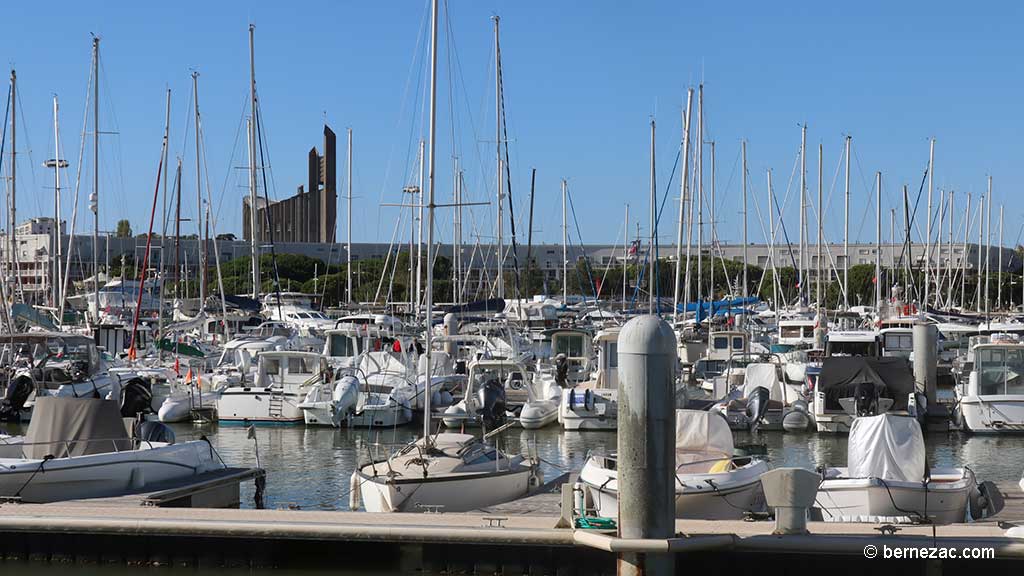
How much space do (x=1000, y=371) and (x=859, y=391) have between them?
11.6 ft

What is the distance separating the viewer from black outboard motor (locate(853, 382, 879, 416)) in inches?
1196

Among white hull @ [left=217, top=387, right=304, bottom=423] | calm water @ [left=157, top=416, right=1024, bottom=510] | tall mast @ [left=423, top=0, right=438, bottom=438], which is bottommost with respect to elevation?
calm water @ [left=157, top=416, right=1024, bottom=510]

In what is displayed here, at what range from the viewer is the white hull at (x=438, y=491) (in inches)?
726

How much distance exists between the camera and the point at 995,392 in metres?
31.2

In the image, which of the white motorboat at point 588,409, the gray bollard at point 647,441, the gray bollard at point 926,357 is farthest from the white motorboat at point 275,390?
the gray bollard at point 647,441

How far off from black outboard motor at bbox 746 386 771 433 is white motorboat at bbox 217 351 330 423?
38.4ft

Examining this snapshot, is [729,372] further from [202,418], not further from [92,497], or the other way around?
[92,497]

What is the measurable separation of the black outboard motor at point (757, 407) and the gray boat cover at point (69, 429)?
16802 millimetres

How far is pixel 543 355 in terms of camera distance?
47844 millimetres

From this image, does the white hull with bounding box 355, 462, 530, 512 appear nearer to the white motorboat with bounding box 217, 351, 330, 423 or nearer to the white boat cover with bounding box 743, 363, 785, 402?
the white motorboat with bounding box 217, 351, 330, 423

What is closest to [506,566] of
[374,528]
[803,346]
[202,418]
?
[374,528]

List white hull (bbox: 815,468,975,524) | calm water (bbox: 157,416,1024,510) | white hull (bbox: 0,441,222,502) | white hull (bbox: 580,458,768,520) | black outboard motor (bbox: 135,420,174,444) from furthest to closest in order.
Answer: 1. calm water (bbox: 157,416,1024,510)
2. black outboard motor (bbox: 135,420,174,444)
3. white hull (bbox: 0,441,222,502)
4. white hull (bbox: 815,468,975,524)
5. white hull (bbox: 580,458,768,520)

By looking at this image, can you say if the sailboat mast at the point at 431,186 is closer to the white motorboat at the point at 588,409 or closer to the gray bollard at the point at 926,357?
the white motorboat at the point at 588,409

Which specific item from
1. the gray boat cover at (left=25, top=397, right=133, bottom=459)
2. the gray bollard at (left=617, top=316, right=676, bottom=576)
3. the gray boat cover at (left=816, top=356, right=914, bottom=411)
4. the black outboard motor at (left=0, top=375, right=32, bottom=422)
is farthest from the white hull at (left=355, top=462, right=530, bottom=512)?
the black outboard motor at (left=0, top=375, right=32, bottom=422)
